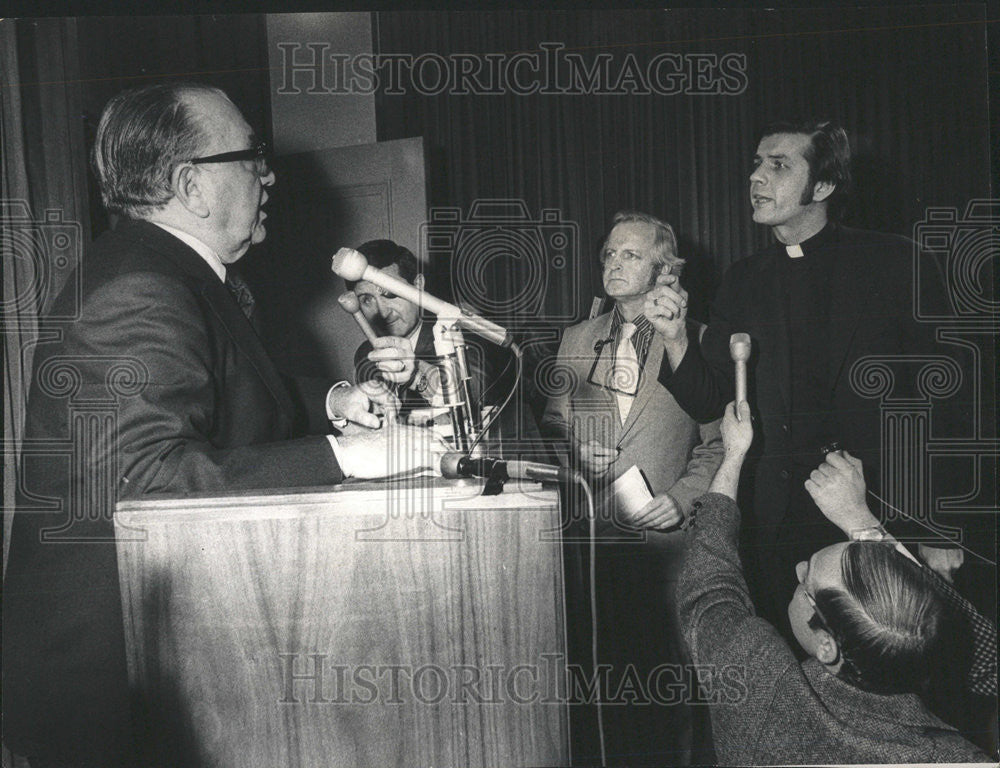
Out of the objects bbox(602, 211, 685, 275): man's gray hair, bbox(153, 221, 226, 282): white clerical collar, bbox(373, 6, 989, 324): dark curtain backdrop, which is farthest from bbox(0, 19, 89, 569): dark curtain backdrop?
bbox(602, 211, 685, 275): man's gray hair

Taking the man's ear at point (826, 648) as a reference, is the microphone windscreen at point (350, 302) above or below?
above

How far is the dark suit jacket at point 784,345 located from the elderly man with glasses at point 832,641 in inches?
1.9

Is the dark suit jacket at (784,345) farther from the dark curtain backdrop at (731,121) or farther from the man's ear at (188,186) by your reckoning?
the man's ear at (188,186)

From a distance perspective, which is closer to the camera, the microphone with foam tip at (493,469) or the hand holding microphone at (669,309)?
the microphone with foam tip at (493,469)

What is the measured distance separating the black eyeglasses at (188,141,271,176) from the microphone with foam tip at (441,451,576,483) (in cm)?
74

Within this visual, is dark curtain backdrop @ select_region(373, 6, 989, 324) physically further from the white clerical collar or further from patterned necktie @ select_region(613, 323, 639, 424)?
the white clerical collar

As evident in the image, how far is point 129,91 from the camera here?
159 cm

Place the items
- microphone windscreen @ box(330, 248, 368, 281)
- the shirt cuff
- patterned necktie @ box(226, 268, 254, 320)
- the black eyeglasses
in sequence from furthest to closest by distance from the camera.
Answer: patterned necktie @ box(226, 268, 254, 320), the black eyeglasses, microphone windscreen @ box(330, 248, 368, 281), the shirt cuff

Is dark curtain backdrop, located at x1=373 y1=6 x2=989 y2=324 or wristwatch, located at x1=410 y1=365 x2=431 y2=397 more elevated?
dark curtain backdrop, located at x1=373 y1=6 x2=989 y2=324

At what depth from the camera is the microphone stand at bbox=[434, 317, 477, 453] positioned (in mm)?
1379

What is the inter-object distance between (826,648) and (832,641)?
0.02 meters

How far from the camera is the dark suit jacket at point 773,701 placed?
1454 mm

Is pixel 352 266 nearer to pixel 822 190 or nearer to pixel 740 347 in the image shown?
pixel 740 347

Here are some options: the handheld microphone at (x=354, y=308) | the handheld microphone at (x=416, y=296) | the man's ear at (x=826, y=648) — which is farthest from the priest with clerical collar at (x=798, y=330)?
the handheld microphone at (x=354, y=308)
